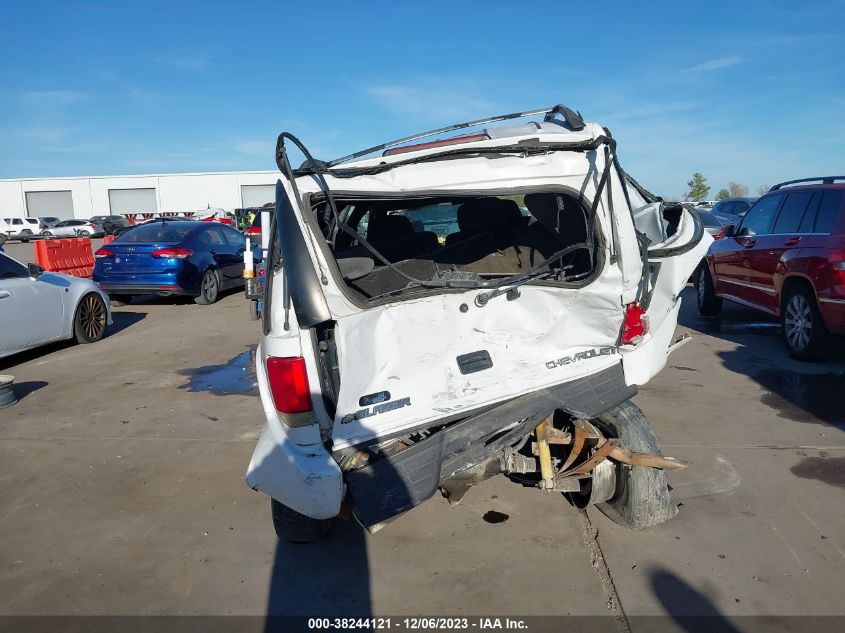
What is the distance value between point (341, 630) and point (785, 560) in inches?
88.9

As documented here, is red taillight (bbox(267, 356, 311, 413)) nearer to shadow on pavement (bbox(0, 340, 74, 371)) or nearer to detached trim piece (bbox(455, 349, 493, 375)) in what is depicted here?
detached trim piece (bbox(455, 349, 493, 375))

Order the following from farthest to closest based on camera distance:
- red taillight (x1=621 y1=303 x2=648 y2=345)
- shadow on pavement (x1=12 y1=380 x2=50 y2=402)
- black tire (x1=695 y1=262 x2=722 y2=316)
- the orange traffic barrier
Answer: the orange traffic barrier < black tire (x1=695 y1=262 x2=722 y2=316) < shadow on pavement (x1=12 y1=380 x2=50 y2=402) < red taillight (x1=621 y1=303 x2=648 y2=345)

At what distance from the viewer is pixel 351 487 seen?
310 centimetres

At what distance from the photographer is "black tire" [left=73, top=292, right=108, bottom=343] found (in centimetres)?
901

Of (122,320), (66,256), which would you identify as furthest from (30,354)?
(66,256)

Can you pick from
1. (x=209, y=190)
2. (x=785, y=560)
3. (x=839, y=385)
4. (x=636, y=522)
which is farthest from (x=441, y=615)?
(x=209, y=190)

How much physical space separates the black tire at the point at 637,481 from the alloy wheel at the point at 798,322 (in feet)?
14.2

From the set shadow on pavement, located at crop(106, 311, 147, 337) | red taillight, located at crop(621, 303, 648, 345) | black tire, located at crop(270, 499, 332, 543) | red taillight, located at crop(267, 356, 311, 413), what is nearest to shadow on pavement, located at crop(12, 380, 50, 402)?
shadow on pavement, located at crop(106, 311, 147, 337)

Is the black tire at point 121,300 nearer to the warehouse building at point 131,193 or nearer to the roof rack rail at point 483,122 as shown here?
the roof rack rail at point 483,122

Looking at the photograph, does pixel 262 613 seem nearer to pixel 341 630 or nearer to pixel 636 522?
pixel 341 630

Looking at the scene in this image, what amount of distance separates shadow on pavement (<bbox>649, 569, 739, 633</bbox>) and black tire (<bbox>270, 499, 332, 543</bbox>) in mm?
A: 1748

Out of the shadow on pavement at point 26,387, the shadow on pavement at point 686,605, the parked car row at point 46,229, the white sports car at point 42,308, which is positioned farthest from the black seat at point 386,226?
the parked car row at point 46,229

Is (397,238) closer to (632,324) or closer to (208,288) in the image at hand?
(632,324)

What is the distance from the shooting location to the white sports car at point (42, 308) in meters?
7.66
